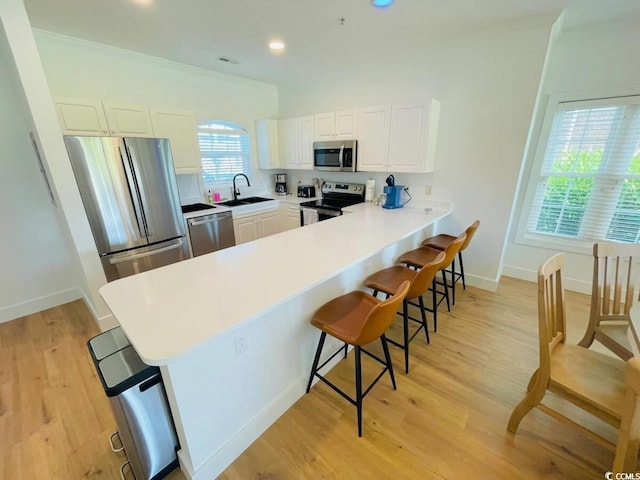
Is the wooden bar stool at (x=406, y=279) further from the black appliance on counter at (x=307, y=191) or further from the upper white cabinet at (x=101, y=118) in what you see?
the upper white cabinet at (x=101, y=118)

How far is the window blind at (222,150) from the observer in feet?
13.3

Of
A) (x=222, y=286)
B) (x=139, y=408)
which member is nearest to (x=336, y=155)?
(x=222, y=286)

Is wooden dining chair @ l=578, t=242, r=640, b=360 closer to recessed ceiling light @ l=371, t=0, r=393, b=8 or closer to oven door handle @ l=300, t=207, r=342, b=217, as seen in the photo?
recessed ceiling light @ l=371, t=0, r=393, b=8

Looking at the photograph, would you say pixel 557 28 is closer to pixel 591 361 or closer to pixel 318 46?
pixel 318 46

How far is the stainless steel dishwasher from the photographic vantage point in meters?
3.34

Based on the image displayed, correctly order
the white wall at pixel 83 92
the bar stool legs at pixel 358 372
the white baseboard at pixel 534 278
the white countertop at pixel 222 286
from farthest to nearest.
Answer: the white baseboard at pixel 534 278
the white wall at pixel 83 92
the bar stool legs at pixel 358 372
the white countertop at pixel 222 286

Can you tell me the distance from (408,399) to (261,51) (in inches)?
149

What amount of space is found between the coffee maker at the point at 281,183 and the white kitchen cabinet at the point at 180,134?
1.58 m

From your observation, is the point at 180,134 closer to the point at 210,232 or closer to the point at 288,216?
the point at 210,232

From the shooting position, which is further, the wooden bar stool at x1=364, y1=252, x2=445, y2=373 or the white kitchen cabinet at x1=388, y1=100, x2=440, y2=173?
the white kitchen cabinet at x1=388, y1=100, x2=440, y2=173

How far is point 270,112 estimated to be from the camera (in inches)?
185

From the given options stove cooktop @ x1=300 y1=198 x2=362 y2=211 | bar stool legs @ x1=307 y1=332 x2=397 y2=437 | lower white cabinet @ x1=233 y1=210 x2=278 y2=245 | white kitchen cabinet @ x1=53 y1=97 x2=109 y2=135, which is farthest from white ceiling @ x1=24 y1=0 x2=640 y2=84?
bar stool legs @ x1=307 y1=332 x2=397 y2=437

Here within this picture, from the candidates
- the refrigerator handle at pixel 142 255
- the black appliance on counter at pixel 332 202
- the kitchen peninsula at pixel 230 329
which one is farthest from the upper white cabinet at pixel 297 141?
the kitchen peninsula at pixel 230 329

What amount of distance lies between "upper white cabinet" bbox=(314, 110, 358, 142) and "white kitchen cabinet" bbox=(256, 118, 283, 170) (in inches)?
35.5
